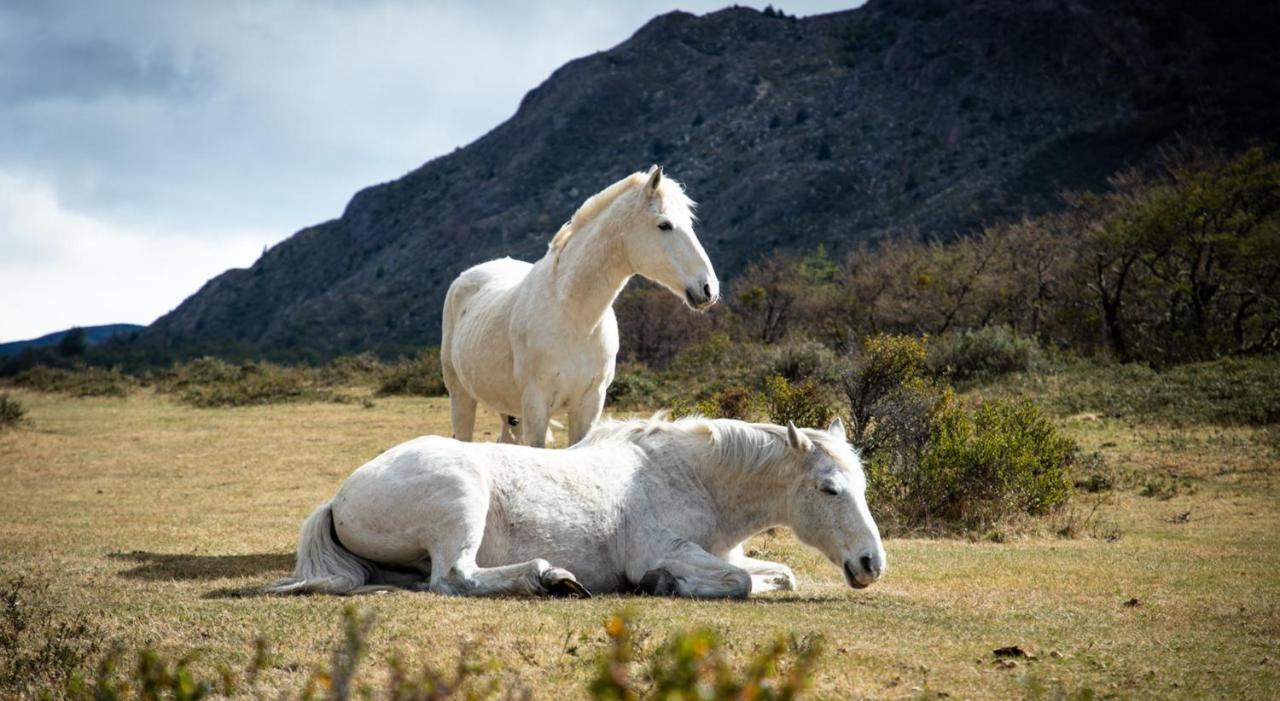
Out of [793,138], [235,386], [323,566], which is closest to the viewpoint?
[323,566]

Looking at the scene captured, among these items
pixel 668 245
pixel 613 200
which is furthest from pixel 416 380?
pixel 668 245

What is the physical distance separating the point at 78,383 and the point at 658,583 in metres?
36.5

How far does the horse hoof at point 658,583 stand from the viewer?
652 cm

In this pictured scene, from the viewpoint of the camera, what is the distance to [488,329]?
958 centimetres

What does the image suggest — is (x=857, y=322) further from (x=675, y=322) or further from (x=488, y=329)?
(x=488, y=329)

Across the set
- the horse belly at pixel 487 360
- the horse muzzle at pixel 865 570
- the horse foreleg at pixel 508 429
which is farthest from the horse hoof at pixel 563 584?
the horse foreleg at pixel 508 429

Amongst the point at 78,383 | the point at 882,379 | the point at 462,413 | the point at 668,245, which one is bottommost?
the point at 882,379

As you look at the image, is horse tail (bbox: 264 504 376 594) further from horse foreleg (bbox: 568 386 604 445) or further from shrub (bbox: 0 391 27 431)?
shrub (bbox: 0 391 27 431)

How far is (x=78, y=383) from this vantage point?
3634 centimetres

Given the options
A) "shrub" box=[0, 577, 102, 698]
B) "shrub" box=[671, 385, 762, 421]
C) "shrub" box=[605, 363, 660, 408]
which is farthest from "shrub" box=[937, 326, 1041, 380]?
"shrub" box=[0, 577, 102, 698]

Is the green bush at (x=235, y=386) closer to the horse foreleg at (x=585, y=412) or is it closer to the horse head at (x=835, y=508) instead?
the horse foreleg at (x=585, y=412)

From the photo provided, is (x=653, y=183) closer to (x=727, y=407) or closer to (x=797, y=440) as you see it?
(x=797, y=440)

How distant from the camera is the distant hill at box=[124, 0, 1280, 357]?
69312 millimetres

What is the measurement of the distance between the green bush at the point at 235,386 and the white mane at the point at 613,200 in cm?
2234
